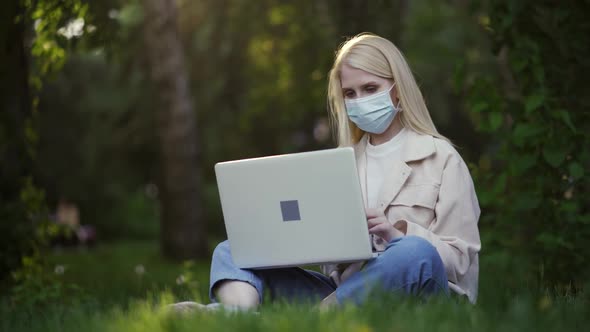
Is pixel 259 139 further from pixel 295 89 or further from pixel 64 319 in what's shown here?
Answer: pixel 64 319

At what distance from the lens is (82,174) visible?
60.1ft

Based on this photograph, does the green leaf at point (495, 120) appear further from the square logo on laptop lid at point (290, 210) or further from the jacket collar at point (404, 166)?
the square logo on laptop lid at point (290, 210)

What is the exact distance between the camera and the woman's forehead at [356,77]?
12.8 feet

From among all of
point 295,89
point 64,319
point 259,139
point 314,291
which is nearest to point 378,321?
point 314,291

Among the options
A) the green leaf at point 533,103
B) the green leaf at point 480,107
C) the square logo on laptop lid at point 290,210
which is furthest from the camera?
the green leaf at point 480,107

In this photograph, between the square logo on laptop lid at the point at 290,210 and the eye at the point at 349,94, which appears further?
the eye at the point at 349,94

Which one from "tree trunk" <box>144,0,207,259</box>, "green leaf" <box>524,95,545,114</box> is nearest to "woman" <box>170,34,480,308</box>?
"green leaf" <box>524,95,545,114</box>

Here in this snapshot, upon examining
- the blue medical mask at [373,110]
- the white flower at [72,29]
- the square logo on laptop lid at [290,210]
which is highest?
the white flower at [72,29]

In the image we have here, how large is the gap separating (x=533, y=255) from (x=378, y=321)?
7.73 ft

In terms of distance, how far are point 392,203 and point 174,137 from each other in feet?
21.3

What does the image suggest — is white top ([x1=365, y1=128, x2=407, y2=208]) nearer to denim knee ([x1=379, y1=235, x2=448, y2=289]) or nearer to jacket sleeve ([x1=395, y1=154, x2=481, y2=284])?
jacket sleeve ([x1=395, y1=154, x2=481, y2=284])

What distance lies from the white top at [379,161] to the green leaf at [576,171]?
1.10 metres

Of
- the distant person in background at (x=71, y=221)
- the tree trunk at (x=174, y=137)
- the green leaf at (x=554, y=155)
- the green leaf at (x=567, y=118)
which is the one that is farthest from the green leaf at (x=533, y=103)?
the distant person in background at (x=71, y=221)

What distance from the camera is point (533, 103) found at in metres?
4.58
